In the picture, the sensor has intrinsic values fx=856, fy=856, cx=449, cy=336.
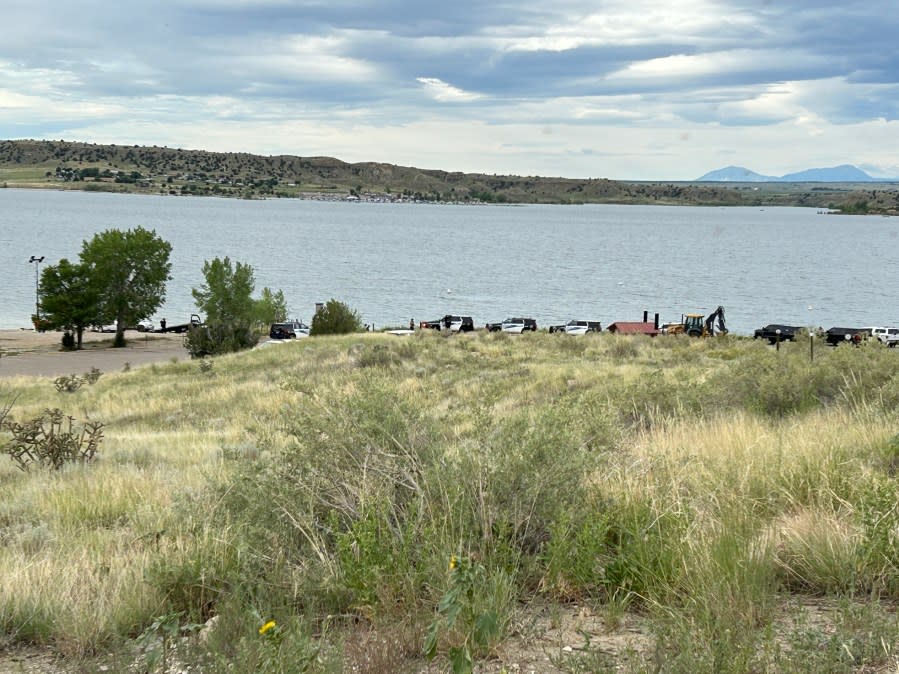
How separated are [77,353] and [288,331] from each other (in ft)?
45.2

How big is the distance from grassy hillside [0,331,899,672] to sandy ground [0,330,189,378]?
131ft

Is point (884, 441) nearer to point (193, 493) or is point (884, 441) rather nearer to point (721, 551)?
point (721, 551)

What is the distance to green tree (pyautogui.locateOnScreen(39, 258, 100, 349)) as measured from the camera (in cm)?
5960

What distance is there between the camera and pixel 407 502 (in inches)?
196

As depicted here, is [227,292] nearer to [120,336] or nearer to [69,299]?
[120,336]

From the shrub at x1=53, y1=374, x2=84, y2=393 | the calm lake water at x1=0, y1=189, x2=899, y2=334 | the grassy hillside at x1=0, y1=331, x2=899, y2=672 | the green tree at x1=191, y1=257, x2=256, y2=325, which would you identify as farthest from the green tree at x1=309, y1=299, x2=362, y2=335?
the grassy hillside at x1=0, y1=331, x2=899, y2=672

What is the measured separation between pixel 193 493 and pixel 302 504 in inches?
84.0

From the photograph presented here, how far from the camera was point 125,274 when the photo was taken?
2557 inches

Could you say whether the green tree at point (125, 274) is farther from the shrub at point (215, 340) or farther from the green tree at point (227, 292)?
the shrub at point (215, 340)

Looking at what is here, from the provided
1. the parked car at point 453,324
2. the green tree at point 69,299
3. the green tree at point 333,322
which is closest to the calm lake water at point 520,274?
the parked car at point 453,324

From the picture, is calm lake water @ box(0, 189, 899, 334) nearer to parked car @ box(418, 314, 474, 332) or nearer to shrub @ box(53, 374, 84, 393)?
parked car @ box(418, 314, 474, 332)

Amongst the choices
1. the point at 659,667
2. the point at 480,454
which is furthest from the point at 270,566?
the point at 659,667

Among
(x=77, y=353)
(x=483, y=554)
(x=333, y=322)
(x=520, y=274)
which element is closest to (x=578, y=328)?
(x=333, y=322)

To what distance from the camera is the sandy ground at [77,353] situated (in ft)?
153
